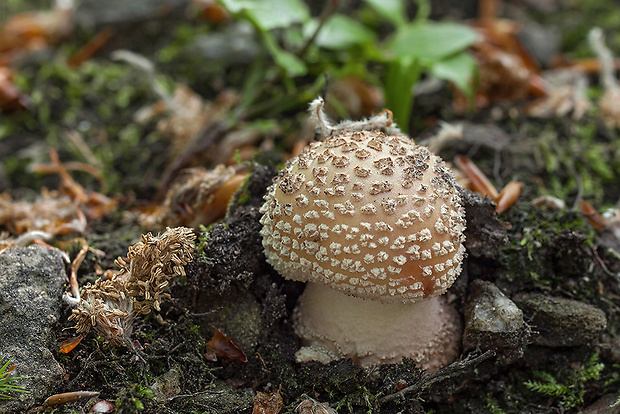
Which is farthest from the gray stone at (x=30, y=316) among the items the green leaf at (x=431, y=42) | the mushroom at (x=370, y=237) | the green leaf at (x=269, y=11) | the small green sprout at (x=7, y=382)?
the green leaf at (x=431, y=42)

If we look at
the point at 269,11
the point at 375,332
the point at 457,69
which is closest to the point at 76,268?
the point at 375,332

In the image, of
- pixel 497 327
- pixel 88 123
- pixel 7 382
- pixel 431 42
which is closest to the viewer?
pixel 7 382

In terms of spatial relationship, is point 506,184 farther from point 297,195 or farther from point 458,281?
point 297,195

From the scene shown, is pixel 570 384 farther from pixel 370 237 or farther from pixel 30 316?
pixel 30 316

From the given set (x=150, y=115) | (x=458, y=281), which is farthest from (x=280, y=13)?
(x=458, y=281)

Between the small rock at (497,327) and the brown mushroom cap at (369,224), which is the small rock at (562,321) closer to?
the small rock at (497,327)
